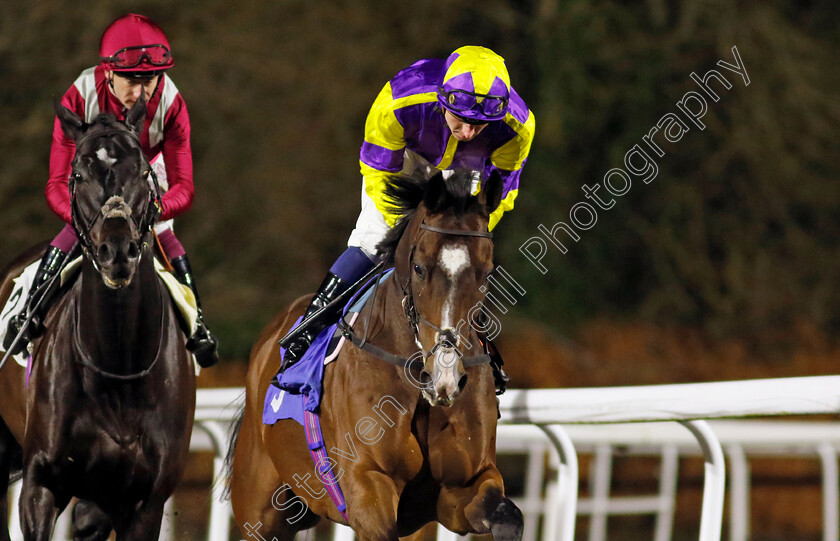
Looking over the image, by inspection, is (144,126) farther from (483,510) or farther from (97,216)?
(483,510)

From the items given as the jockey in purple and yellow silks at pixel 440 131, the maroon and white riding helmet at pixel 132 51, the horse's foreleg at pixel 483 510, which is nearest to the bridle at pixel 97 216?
the maroon and white riding helmet at pixel 132 51

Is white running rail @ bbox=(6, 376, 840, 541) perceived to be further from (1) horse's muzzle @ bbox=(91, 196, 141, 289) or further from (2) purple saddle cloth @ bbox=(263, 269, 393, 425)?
(1) horse's muzzle @ bbox=(91, 196, 141, 289)

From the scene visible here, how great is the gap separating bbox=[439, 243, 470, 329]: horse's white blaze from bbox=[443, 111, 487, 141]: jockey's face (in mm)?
665

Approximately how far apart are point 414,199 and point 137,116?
4.17 feet

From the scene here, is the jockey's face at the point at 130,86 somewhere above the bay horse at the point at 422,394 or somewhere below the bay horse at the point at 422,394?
above

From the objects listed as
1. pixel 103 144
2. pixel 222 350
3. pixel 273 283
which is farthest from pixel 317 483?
pixel 273 283

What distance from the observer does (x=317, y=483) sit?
4.63 meters

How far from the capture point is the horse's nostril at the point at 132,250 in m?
4.41

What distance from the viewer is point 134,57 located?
16.5ft

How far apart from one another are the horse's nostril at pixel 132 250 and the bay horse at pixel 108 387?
112 millimetres

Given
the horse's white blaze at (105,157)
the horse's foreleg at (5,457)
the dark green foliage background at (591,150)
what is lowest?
the horse's foreleg at (5,457)

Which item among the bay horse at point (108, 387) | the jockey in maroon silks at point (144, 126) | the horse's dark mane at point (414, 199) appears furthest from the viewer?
the jockey in maroon silks at point (144, 126)

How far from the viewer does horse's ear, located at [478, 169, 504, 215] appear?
415 cm

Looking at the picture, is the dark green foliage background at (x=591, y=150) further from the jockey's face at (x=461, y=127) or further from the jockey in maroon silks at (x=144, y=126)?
the jockey's face at (x=461, y=127)
